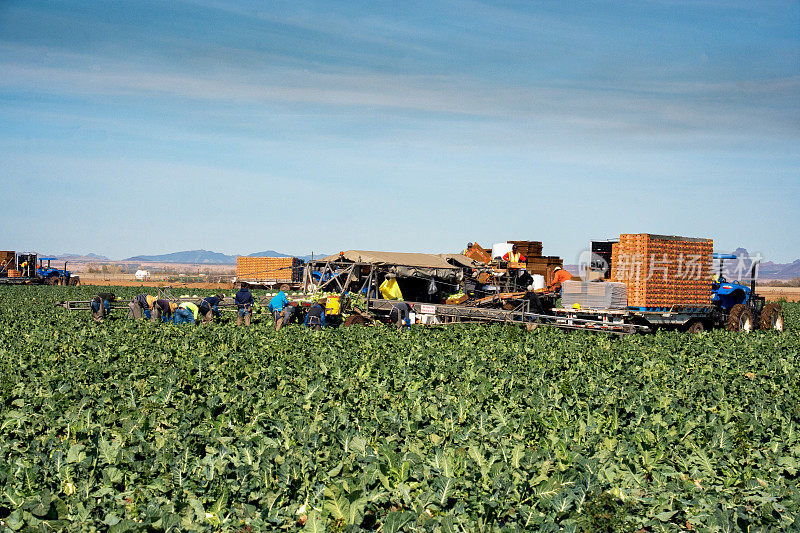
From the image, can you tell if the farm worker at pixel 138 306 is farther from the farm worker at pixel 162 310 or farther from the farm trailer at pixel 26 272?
the farm trailer at pixel 26 272

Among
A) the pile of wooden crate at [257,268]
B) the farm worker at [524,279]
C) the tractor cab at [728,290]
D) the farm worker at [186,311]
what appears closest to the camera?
the farm worker at [186,311]

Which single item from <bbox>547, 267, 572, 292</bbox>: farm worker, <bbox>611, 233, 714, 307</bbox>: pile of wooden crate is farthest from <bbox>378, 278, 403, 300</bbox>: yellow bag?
<bbox>611, 233, 714, 307</bbox>: pile of wooden crate

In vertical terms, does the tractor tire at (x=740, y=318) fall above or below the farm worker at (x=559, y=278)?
below

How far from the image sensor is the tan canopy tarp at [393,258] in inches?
870

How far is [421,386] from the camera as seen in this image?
11.1 meters

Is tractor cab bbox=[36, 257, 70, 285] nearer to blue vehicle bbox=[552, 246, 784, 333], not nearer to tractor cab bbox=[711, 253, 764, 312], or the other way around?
blue vehicle bbox=[552, 246, 784, 333]

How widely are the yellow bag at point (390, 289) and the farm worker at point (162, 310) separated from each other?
20.8 ft

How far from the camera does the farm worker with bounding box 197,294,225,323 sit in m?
22.3

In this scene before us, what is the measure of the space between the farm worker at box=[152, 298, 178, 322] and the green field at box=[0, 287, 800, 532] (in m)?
7.50

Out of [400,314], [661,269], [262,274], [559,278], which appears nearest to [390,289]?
[400,314]

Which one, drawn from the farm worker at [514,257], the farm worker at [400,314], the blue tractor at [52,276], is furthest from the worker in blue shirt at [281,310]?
the blue tractor at [52,276]

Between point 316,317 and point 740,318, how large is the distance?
12.5m

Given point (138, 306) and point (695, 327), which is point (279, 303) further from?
point (695, 327)

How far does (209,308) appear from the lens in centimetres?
2244
